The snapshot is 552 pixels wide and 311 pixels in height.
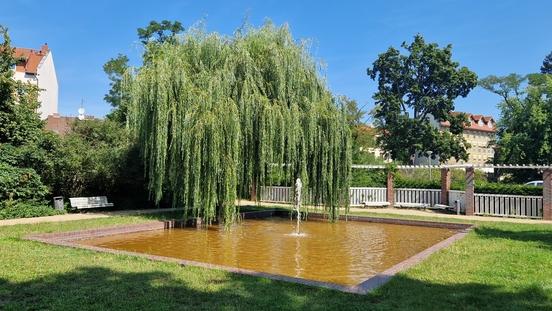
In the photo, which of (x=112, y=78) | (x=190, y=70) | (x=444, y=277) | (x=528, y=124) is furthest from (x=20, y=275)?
(x=528, y=124)

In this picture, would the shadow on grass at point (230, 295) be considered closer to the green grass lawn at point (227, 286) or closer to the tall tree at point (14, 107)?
the green grass lawn at point (227, 286)

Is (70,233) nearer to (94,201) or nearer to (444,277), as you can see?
(94,201)

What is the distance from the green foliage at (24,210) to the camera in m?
14.6

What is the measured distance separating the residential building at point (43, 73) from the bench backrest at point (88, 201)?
119 ft

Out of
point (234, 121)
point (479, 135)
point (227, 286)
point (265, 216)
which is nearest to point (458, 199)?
point (265, 216)

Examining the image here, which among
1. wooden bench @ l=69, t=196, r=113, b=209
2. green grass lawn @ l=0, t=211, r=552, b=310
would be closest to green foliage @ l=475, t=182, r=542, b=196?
green grass lawn @ l=0, t=211, r=552, b=310

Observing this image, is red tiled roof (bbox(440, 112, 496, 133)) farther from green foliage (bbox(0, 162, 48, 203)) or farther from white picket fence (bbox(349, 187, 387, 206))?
green foliage (bbox(0, 162, 48, 203))

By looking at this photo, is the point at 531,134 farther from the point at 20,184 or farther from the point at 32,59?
the point at 32,59

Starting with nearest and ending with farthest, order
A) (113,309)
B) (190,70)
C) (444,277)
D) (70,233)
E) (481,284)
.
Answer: (113,309) < (481,284) < (444,277) < (70,233) < (190,70)

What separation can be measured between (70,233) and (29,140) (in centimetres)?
721

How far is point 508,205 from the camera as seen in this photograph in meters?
18.7

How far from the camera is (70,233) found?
11.0m

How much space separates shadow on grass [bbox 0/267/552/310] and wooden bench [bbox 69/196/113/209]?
10680 millimetres

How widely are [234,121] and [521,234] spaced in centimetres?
801
